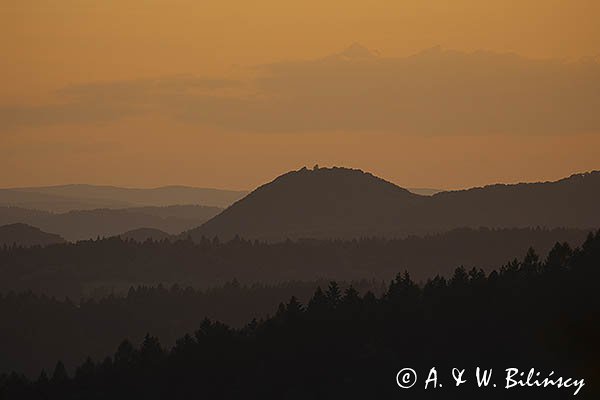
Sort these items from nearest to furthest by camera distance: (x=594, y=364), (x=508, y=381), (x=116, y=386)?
(x=594, y=364)
(x=508, y=381)
(x=116, y=386)

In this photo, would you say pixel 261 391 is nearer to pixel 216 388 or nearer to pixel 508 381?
pixel 216 388

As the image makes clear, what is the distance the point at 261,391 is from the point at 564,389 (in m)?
58.9

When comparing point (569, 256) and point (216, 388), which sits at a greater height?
point (569, 256)

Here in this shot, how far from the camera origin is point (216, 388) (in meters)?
155

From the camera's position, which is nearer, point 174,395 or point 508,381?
point 508,381

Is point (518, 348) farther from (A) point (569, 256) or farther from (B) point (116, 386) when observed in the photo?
(B) point (116, 386)

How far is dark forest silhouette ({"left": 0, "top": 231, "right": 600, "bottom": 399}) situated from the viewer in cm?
14000

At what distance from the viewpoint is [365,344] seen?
6142 inches

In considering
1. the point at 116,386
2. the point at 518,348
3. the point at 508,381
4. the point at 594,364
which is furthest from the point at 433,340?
the point at 594,364

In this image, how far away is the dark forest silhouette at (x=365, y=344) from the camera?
140 m

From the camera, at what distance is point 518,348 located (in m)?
131

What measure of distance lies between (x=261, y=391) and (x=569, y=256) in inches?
1530

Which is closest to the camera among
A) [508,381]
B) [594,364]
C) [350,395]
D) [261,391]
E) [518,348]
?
[594,364]

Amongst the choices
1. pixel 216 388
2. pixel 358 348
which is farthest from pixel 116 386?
pixel 358 348
